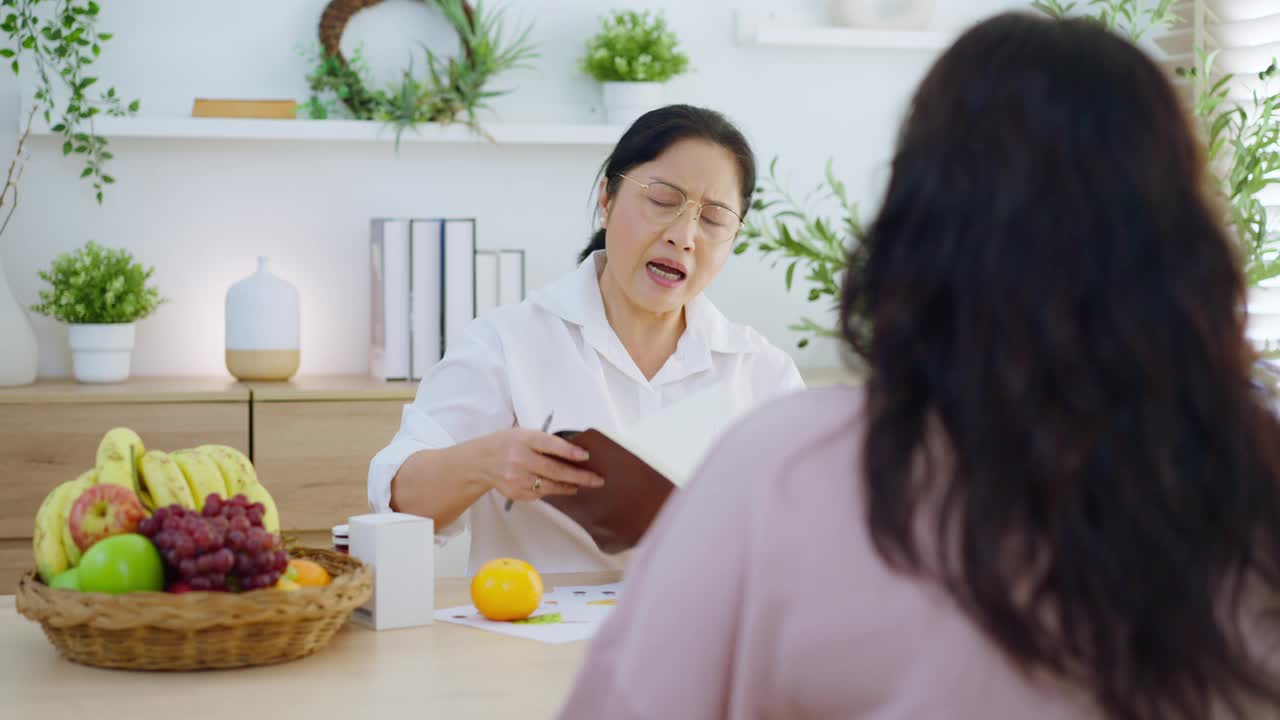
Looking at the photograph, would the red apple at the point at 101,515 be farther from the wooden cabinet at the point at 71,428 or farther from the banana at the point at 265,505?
the wooden cabinet at the point at 71,428

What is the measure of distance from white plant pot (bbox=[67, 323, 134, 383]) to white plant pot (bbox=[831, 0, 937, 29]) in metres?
2.02

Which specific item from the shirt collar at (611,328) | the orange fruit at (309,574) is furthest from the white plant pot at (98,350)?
the orange fruit at (309,574)

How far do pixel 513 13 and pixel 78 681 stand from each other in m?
2.52

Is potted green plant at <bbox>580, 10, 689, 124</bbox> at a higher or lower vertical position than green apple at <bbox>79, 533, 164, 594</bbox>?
higher

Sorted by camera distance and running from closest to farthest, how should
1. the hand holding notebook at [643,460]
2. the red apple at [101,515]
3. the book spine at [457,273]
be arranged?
the red apple at [101,515]
the hand holding notebook at [643,460]
the book spine at [457,273]

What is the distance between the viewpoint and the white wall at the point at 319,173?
335cm

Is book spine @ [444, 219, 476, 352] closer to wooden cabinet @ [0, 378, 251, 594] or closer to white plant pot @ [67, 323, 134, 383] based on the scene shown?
wooden cabinet @ [0, 378, 251, 594]

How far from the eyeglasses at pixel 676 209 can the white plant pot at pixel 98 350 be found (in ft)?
4.99

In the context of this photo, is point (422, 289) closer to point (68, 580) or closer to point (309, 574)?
point (309, 574)

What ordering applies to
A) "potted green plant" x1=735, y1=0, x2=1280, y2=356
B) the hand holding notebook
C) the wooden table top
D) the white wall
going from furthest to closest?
the white wall → "potted green plant" x1=735, y1=0, x2=1280, y2=356 → the hand holding notebook → the wooden table top

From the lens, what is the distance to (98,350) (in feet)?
10.3

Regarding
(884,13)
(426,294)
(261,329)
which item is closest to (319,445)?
(261,329)

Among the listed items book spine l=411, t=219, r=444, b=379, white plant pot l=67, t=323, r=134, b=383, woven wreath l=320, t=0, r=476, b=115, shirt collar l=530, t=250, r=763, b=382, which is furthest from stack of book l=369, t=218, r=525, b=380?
shirt collar l=530, t=250, r=763, b=382

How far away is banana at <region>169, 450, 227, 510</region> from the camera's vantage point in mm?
1495
